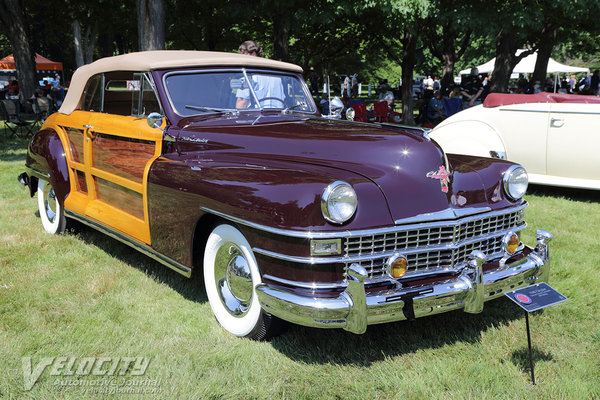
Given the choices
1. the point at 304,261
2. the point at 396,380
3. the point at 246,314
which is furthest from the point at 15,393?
the point at 396,380

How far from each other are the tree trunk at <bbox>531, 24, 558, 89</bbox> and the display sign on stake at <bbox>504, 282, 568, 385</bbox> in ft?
48.0

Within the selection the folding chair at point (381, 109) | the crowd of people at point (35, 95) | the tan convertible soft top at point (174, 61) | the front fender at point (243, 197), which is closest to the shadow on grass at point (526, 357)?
the front fender at point (243, 197)

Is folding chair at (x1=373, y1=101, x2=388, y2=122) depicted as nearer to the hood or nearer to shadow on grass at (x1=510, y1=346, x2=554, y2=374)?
the hood

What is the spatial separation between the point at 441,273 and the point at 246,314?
1154mm

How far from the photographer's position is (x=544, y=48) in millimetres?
17375

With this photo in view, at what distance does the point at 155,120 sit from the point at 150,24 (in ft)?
24.5

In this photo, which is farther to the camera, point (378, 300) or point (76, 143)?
point (76, 143)

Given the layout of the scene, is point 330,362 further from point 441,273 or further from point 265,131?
point 265,131

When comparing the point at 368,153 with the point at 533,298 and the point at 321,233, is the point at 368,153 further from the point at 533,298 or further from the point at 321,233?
the point at 533,298

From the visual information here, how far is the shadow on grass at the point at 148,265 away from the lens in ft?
13.0

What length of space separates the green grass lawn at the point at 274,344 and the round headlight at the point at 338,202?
2.82 feet

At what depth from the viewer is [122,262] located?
457 centimetres

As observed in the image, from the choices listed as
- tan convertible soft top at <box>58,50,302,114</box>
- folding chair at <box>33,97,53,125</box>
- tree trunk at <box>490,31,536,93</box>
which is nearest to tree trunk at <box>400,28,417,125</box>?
tree trunk at <box>490,31,536,93</box>

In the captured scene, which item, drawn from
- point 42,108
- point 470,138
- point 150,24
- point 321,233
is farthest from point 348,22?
point 321,233
